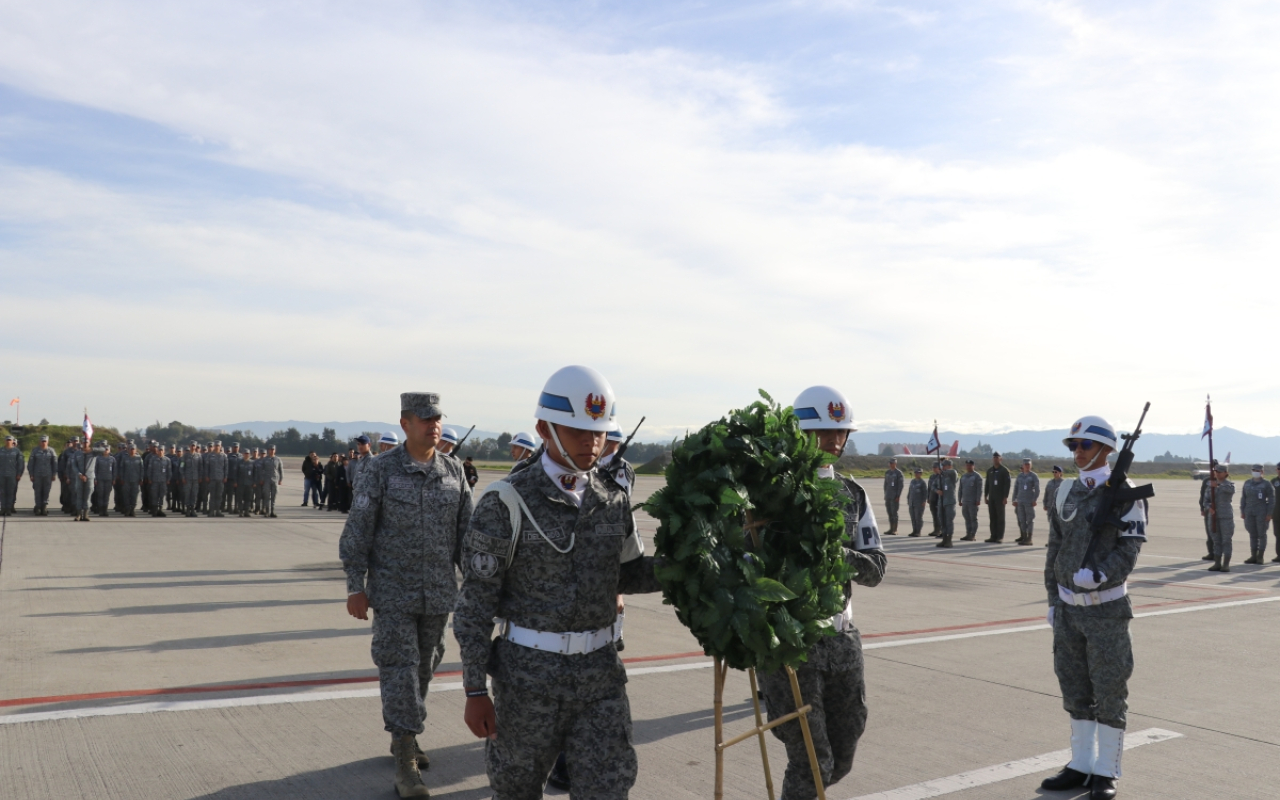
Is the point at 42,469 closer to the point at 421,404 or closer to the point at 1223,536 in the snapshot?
the point at 421,404

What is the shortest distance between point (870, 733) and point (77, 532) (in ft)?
59.8

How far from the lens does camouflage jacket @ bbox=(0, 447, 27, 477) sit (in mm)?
22750

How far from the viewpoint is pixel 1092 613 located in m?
5.48

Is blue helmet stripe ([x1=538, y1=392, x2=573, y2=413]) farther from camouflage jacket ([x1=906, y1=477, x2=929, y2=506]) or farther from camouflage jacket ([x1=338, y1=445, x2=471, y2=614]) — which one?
camouflage jacket ([x1=906, y1=477, x2=929, y2=506])

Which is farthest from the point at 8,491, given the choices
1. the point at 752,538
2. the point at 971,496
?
the point at 752,538

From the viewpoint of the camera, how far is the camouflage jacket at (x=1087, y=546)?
17.8ft

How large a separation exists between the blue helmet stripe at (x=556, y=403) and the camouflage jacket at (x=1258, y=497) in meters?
19.9

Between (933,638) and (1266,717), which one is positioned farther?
(933,638)

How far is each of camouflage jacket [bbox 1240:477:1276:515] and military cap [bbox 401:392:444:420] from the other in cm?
1901

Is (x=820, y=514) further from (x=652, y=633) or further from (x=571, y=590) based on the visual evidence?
(x=652, y=633)

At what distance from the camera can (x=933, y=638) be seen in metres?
9.80

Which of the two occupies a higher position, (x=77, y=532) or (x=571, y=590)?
(x=571, y=590)

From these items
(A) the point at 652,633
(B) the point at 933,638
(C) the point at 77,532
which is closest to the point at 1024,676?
(B) the point at 933,638

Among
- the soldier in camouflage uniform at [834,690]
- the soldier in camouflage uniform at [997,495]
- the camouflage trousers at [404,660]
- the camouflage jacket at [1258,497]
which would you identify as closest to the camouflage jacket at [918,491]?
the soldier in camouflage uniform at [997,495]
